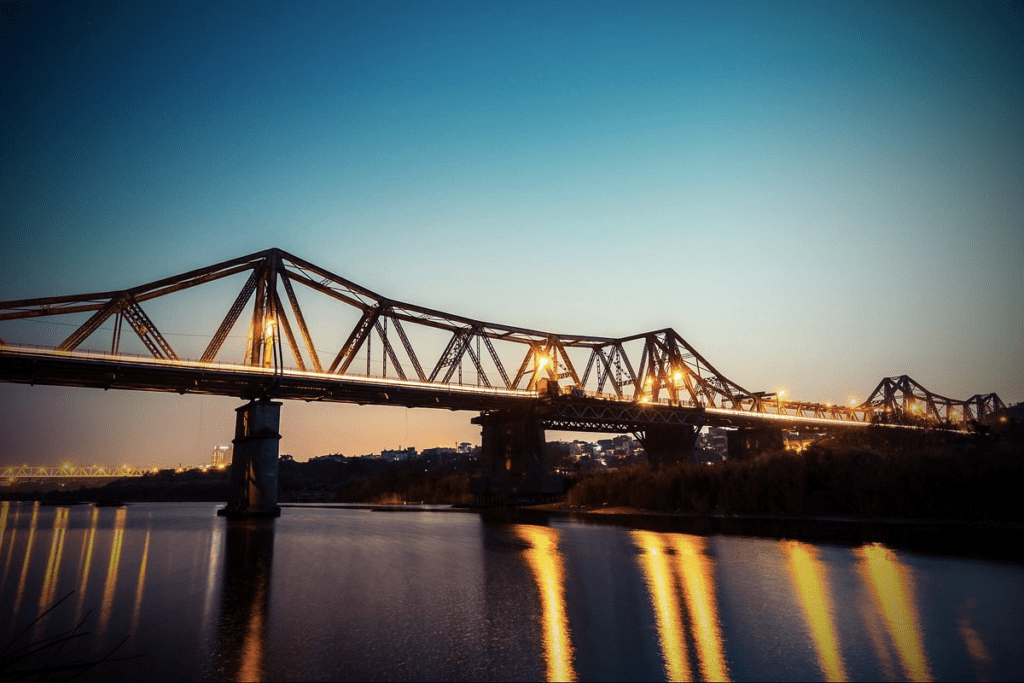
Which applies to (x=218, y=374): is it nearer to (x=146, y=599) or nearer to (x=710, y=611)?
(x=146, y=599)

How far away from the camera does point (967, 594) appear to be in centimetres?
1514

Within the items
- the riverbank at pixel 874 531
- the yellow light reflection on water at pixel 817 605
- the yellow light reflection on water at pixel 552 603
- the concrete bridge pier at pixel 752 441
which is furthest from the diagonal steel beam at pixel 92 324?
the concrete bridge pier at pixel 752 441

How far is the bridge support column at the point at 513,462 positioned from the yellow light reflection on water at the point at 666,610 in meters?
43.4

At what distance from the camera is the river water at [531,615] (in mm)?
10070

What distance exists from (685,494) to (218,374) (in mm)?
44999

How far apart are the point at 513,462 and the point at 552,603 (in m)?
59.1

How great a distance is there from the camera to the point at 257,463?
51625 millimetres

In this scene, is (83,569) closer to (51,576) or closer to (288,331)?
(51,576)

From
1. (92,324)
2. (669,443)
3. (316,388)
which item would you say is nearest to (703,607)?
(316,388)

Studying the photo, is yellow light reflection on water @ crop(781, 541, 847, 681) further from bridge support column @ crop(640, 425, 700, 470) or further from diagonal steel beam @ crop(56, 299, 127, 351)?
bridge support column @ crop(640, 425, 700, 470)

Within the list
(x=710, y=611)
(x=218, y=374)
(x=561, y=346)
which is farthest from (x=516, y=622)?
(x=561, y=346)

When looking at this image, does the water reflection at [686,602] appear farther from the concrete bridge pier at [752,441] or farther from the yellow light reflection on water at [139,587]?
the concrete bridge pier at [752,441]

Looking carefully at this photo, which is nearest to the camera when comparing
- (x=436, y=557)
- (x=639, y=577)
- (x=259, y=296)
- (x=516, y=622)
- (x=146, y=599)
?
(x=516, y=622)

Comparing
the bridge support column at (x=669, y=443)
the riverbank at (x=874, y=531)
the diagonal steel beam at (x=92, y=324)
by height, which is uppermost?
the diagonal steel beam at (x=92, y=324)
